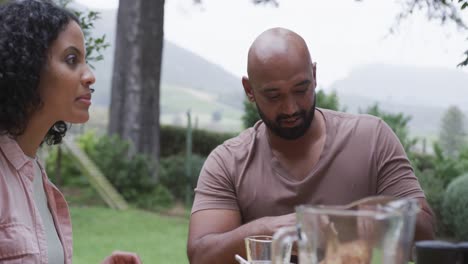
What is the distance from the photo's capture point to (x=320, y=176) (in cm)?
191

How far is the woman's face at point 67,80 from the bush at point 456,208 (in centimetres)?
386

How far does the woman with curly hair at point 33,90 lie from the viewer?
1.63 metres

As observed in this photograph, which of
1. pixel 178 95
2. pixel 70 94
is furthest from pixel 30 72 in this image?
pixel 178 95

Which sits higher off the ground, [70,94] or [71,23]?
[71,23]

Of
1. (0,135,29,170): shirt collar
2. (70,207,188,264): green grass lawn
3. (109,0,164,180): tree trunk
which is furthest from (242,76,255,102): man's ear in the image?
(109,0,164,180): tree trunk

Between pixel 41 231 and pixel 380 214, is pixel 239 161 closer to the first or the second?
pixel 41 231

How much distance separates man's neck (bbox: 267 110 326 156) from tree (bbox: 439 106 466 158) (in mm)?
6742

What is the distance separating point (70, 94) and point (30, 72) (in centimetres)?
10

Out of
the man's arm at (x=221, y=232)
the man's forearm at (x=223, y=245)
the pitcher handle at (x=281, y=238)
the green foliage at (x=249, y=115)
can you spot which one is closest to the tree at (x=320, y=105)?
the green foliage at (x=249, y=115)

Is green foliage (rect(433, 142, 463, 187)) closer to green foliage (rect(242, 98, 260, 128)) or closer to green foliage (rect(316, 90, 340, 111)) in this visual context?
green foliage (rect(316, 90, 340, 111))

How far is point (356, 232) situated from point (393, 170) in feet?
3.23

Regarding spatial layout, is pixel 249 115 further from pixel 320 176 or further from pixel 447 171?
pixel 320 176

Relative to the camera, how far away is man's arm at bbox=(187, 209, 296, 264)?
1.58 m

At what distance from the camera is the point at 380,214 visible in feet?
3.05
